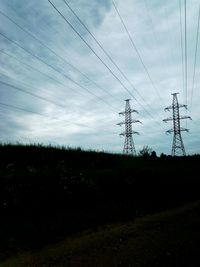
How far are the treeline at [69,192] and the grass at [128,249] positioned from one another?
5.52 feet

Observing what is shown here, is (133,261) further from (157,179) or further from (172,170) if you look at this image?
(172,170)

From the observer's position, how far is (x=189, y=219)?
49.3 ft

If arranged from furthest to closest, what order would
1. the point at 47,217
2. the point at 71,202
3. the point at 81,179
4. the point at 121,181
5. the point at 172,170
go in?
the point at 172,170
the point at 121,181
the point at 81,179
the point at 71,202
the point at 47,217

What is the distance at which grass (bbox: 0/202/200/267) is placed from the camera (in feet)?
30.3

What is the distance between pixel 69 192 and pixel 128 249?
771cm

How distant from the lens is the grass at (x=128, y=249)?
9.25 meters

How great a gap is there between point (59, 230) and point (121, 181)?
313 inches

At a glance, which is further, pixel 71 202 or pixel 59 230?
pixel 71 202

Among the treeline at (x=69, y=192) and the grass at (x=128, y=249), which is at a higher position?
the treeline at (x=69, y=192)

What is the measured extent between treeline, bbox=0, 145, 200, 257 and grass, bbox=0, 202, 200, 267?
1.68m

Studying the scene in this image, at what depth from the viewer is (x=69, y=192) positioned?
58.7 feet

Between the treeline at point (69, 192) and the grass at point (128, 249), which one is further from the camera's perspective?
the treeline at point (69, 192)

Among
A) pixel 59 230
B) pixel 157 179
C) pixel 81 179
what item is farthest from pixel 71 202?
pixel 157 179

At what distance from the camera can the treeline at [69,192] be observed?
48.0ft
